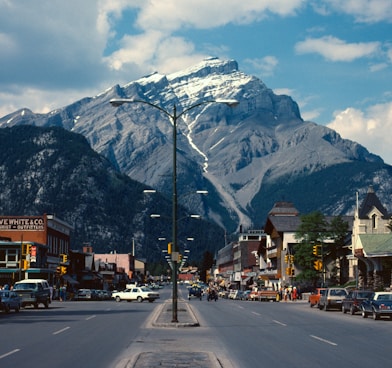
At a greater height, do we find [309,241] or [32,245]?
[309,241]

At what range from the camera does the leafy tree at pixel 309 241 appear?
103 metres

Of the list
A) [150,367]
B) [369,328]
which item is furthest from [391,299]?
[150,367]

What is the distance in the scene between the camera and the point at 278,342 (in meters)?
23.9

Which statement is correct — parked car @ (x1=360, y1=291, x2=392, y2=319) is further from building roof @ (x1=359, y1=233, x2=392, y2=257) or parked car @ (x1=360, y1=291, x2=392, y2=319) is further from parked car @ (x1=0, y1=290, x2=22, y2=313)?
building roof @ (x1=359, y1=233, x2=392, y2=257)

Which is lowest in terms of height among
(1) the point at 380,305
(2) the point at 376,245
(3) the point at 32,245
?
(1) the point at 380,305

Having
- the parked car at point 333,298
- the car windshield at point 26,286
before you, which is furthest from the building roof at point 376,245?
the car windshield at point 26,286

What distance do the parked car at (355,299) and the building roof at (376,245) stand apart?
20.4m

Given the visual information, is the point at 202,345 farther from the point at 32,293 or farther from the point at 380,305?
the point at 32,293

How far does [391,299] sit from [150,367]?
26.5 meters

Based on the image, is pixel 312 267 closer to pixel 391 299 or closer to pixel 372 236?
pixel 372 236

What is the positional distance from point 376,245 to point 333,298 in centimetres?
2573

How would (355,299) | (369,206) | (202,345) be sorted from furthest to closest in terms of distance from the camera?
(369,206)
(355,299)
(202,345)

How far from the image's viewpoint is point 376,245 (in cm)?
7638

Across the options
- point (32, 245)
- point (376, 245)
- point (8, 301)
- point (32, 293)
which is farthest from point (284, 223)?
point (8, 301)
